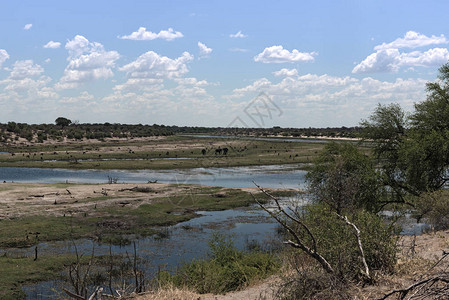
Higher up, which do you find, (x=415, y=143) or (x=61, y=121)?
(x=61, y=121)

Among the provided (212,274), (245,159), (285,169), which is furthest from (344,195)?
(245,159)

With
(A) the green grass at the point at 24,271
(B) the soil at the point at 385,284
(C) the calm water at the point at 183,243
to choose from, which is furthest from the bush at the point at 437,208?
(A) the green grass at the point at 24,271

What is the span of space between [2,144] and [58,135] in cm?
1966

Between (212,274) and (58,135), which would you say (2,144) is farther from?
(212,274)

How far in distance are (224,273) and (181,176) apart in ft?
139

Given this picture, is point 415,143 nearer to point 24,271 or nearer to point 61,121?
point 24,271

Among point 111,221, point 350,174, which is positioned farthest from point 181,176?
point 350,174

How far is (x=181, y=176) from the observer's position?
56.8 meters

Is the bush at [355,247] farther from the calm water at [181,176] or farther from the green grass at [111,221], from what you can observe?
the calm water at [181,176]

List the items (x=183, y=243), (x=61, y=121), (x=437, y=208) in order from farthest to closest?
1. (x=61, y=121)
2. (x=183, y=243)
3. (x=437, y=208)

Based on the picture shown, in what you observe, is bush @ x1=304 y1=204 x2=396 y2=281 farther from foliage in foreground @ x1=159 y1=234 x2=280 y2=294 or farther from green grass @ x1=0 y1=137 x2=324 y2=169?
green grass @ x1=0 y1=137 x2=324 y2=169

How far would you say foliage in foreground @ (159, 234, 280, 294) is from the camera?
13453 mm

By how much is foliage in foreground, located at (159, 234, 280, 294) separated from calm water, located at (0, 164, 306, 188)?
32.0 m

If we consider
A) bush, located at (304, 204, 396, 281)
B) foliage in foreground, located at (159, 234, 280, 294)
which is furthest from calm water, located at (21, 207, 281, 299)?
bush, located at (304, 204, 396, 281)
